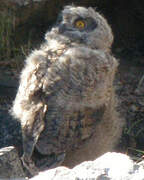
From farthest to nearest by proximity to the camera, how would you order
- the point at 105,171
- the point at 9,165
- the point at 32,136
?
the point at 32,136 → the point at 9,165 → the point at 105,171

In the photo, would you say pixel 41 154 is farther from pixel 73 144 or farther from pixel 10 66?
pixel 10 66

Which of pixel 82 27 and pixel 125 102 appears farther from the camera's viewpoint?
pixel 125 102

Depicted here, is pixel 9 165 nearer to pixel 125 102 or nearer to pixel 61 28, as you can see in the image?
pixel 61 28

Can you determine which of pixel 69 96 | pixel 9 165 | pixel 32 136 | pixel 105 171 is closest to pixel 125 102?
pixel 69 96

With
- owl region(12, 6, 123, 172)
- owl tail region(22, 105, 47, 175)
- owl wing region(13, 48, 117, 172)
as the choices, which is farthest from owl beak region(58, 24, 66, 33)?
owl tail region(22, 105, 47, 175)

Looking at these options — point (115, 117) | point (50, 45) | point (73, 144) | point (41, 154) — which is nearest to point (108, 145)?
point (115, 117)

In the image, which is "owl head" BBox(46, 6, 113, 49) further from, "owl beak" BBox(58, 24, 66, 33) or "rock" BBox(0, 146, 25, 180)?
"rock" BBox(0, 146, 25, 180)

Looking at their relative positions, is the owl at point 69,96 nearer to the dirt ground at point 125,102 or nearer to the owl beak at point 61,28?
the owl beak at point 61,28
